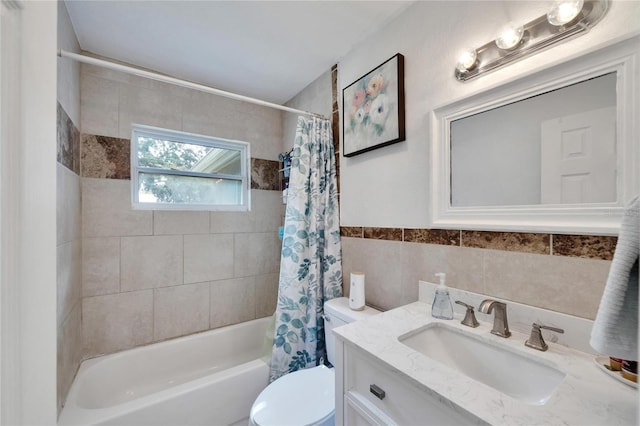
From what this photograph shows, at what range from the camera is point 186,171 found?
208cm

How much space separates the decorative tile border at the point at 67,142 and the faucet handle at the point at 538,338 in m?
2.06

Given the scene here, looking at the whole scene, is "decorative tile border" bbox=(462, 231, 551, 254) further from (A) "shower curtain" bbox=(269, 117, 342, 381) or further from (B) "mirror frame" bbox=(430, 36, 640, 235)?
(A) "shower curtain" bbox=(269, 117, 342, 381)

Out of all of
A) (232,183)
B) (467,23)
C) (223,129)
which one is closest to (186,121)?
(223,129)

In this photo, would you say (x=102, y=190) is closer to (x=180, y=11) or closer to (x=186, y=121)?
(x=186, y=121)

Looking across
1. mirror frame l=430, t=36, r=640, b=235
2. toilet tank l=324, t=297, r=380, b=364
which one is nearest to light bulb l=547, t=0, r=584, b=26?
mirror frame l=430, t=36, r=640, b=235

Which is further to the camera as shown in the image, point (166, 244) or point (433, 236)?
point (166, 244)

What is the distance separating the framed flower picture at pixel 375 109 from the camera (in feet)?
4.46

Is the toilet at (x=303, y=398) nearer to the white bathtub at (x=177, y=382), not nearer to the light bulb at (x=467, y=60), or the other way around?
the white bathtub at (x=177, y=382)

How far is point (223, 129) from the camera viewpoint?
2.20m

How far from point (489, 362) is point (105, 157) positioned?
2.42 m

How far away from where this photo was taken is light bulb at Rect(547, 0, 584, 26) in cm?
81

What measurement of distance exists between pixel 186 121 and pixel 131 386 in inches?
77.5

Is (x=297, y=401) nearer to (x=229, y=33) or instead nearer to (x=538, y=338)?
(x=538, y=338)
